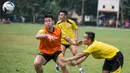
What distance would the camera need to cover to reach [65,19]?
520 inches

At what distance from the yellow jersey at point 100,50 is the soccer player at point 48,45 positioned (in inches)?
45.6

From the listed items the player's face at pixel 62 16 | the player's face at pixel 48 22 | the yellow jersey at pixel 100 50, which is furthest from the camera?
the player's face at pixel 62 16

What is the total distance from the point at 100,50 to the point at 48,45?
1.63 meters

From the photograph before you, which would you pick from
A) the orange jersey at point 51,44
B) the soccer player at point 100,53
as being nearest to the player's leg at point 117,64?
the soccer player at point 100,53

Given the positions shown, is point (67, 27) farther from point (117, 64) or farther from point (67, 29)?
point (117, 64)

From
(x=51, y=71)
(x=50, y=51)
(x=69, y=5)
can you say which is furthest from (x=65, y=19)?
(x=69, y=5)

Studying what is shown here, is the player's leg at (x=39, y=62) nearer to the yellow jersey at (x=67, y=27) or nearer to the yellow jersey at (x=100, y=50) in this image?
the yellow jersey at (x=100, y=50)

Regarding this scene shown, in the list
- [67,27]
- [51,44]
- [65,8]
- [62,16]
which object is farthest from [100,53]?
[65,8]

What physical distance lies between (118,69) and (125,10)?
6978cm

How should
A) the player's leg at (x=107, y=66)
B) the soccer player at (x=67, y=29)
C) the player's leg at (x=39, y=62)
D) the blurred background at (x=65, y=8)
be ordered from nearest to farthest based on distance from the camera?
the player's leg at (x=107, y=66)
the player's leg at (x=39, y=62)
the soccer player at (x=67, y=29)
the blurred background at (x=65, y=8)

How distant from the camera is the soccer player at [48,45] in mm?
9711

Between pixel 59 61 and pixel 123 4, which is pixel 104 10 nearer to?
pixel 123 4

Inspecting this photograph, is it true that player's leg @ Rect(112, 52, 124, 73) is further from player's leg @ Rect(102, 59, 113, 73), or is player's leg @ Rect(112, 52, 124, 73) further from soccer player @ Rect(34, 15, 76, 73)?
soccer player @ Rect(34, 15, 76, 73)

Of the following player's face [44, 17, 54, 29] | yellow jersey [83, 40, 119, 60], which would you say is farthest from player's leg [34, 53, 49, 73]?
yellow jersey [83, 40, 119, 60]
